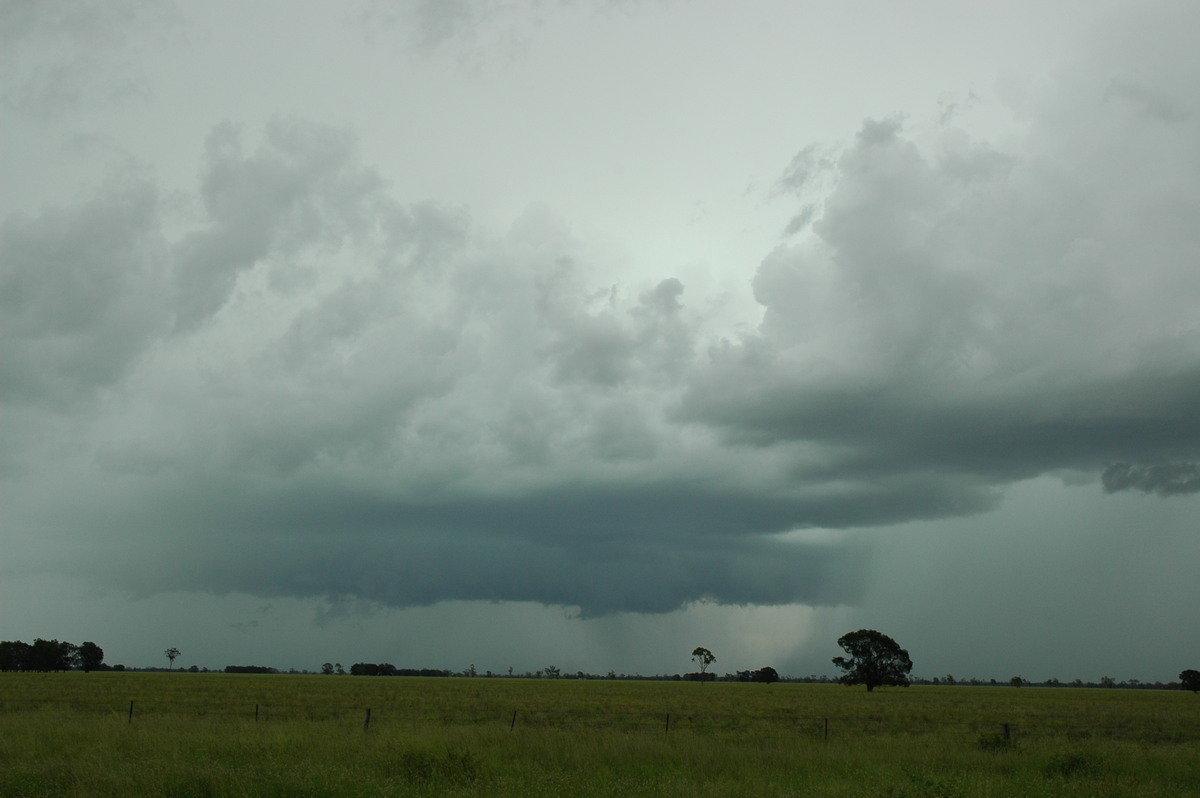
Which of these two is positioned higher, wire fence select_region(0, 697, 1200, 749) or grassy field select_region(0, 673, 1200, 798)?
grassy field select_region(0, 673, 1200, 798)

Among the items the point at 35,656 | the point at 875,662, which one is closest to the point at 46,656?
the point at 35,656

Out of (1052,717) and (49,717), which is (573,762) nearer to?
(49,717)

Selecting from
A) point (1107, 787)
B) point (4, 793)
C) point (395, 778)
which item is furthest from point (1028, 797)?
point (4, 793)

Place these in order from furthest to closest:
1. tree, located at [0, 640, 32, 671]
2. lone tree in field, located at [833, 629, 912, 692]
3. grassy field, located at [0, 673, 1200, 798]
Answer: tree, located at [0, 640, 32, 671], lone tree in field, located at [833, 629, 912, 692], grassy field, located at [0, 673, 1200, 798]

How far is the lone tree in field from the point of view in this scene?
380 feet

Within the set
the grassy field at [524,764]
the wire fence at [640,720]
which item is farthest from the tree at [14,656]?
the grassy field at [524,764]

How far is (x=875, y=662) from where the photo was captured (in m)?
116

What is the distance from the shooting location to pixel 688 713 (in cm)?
5103

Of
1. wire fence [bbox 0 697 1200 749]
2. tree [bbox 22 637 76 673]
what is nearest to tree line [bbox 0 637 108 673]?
tree [bbox 22 637 76 673]

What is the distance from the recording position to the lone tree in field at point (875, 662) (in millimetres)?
115812

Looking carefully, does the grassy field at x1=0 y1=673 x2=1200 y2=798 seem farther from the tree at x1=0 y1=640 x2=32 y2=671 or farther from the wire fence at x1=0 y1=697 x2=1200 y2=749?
the tree at x1=0 y1=640 x2=32 y2=671

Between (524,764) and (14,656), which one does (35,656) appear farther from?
(524,764)

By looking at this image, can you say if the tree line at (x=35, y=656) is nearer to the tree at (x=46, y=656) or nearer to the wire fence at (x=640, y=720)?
the tree at (x=46, y=656)

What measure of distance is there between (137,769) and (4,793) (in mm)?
2369
